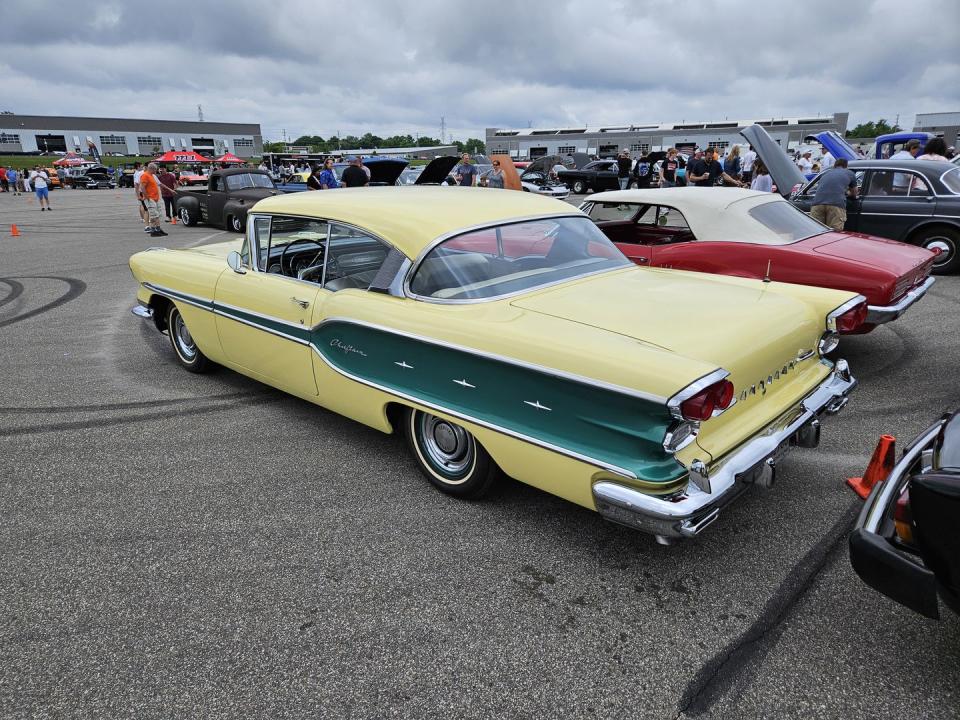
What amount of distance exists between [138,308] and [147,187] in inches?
392

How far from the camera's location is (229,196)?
1441 centimetres

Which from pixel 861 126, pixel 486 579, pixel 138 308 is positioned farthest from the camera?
pixel 861 126

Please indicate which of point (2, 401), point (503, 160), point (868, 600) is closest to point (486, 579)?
point (868, 600)

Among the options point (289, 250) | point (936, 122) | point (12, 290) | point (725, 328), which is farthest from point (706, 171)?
point (936, 122)

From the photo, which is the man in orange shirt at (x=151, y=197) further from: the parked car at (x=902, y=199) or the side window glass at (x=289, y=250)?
the parked car at (x=902, y=199)

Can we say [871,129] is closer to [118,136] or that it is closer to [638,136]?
[638,136]

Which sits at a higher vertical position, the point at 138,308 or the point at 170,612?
the point at 138,308

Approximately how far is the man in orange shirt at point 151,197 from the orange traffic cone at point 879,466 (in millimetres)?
14505

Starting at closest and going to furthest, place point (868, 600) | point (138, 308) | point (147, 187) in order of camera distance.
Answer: point (868, 600) < point (138, 308) < point (147, 187)

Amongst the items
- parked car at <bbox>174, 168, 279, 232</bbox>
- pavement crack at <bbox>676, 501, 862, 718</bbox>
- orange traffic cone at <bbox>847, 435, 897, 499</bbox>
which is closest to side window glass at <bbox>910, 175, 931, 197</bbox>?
orange traffic cone at <bbox>847, 435, 897, 499</bbox>

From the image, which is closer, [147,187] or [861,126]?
[147,187]

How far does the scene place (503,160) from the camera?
15.2 meters

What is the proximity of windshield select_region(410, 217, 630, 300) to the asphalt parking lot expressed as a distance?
108cm

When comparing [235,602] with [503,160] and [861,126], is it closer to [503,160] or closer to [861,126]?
[503,160]
